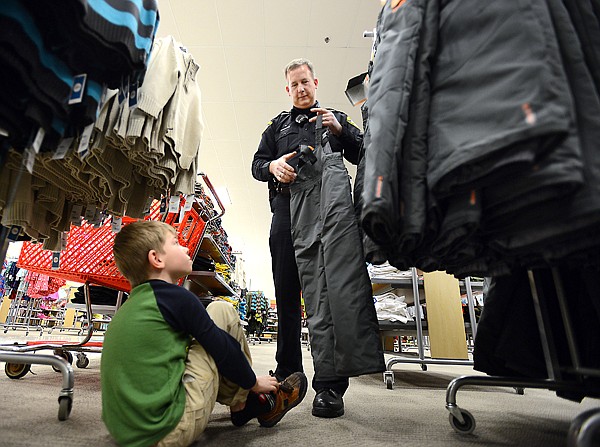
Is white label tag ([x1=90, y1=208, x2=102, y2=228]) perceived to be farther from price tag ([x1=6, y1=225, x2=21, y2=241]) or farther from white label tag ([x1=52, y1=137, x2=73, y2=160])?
white label tag ([x1=52, y1=137, x2=73, y2=160])

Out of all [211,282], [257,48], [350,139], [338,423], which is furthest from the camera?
[257,48]

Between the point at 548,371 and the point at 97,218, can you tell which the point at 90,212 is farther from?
the point at 548,371

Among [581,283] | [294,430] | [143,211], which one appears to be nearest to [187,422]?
[294,430]

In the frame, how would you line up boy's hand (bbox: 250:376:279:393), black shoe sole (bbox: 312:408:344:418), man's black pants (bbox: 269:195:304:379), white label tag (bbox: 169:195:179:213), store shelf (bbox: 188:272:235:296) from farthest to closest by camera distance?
store shelf (bbox: 188:272:235:296) < man's black pants (bbox: 269:195:304:379) < white label tag (bbox: 169:195:179:213) < black shoe sole (bbox: 312:408:344:418) < boy's hand (bbox: 250:376:279:393)

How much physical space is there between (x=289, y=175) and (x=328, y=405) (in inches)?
33.9

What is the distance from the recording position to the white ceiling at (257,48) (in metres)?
3.40

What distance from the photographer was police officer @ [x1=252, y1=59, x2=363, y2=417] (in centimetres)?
139

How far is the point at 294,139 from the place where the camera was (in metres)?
1.63

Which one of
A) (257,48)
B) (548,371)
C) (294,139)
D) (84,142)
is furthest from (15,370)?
(257,48)

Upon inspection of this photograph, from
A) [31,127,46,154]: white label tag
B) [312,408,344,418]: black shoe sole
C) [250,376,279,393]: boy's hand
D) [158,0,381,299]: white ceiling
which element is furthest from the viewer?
[158,0,381,299]: white ceiling

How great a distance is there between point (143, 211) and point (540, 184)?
1.24m

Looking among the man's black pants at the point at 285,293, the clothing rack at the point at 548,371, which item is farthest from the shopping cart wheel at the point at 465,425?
the man's black pants at the point at 285,293

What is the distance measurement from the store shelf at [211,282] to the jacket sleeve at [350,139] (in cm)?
162

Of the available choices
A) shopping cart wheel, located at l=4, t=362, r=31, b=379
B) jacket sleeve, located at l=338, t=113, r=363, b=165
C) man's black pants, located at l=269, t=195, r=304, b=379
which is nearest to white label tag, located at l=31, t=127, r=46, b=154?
man's black pants, located at l=269, t=195, r=304, b=379
